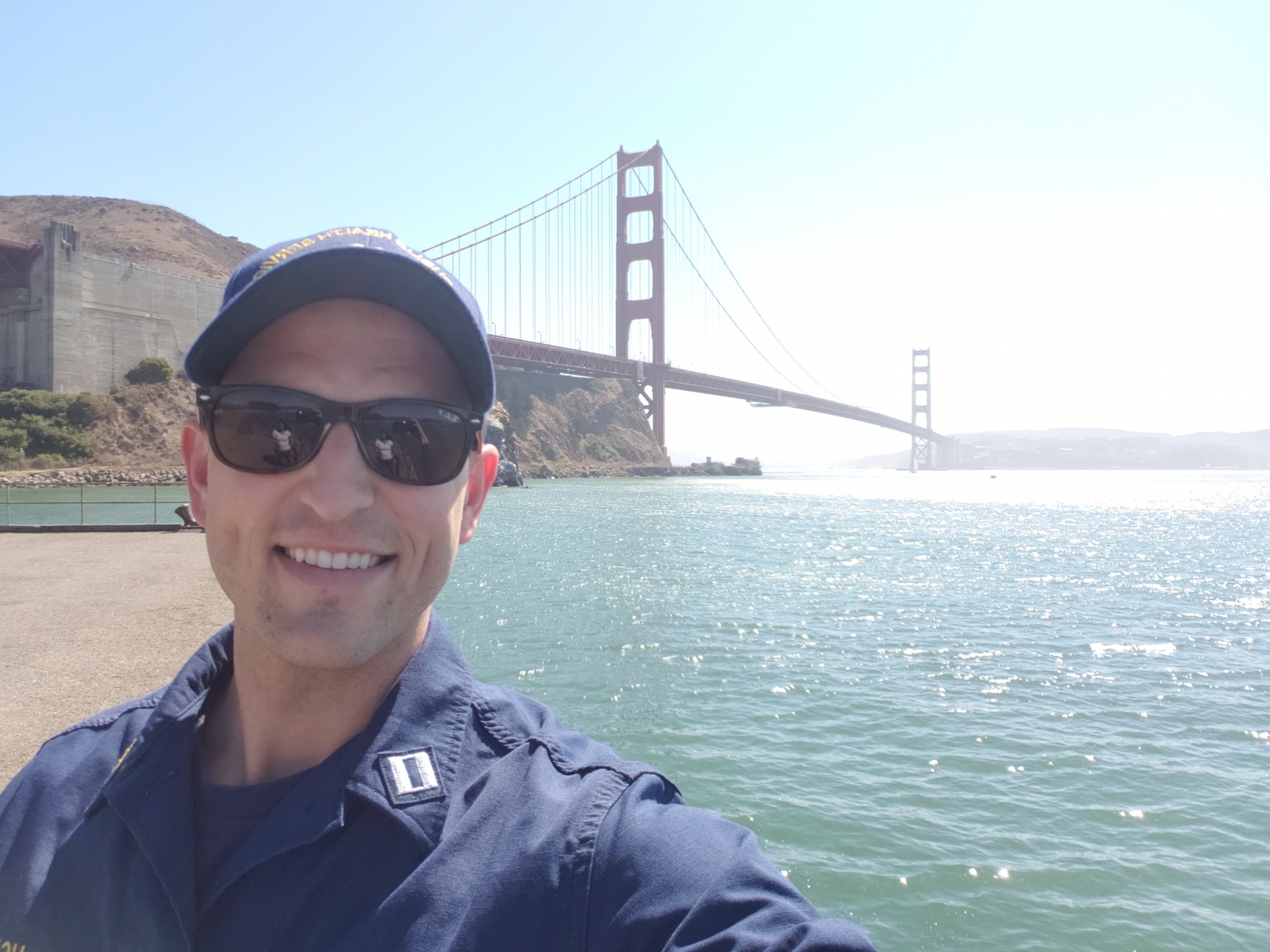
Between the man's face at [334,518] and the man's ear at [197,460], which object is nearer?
the man's face at [334,518]

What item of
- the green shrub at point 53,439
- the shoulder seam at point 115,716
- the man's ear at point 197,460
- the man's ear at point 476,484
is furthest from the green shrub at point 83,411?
the man's ear at point 476,484

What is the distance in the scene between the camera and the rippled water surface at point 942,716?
14.8 ft

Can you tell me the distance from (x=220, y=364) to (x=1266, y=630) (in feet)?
50.6

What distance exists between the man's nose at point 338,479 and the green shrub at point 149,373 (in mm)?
49900

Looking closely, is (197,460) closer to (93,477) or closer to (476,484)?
(476,484)

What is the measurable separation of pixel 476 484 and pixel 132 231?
87902 mm

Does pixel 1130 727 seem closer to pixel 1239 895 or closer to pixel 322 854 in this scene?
pixel 1239 895

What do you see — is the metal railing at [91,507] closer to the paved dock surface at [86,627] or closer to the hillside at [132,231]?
the paved dock surface at [86,627]

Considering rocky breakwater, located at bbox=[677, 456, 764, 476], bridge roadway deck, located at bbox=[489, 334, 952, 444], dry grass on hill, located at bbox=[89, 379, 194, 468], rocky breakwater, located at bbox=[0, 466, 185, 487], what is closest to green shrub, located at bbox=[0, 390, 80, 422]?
dry grass on hill, located at bbox=[89, 379, 194, 468]

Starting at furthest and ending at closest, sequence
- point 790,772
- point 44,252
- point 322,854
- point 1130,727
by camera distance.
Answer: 1. point 44,252
2. point 1130,727
3. point 790,772
4. point 322,854

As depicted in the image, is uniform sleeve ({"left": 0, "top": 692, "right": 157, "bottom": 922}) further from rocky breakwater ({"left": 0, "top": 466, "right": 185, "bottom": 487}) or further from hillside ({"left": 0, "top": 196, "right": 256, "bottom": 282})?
hillside ({"left": 0, "top": 196, "right": 256, "bottom": 282})

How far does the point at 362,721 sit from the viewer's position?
3.84ft

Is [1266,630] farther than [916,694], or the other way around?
[1266,630]

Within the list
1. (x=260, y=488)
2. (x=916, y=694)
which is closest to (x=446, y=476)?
(x=260, y=488)
